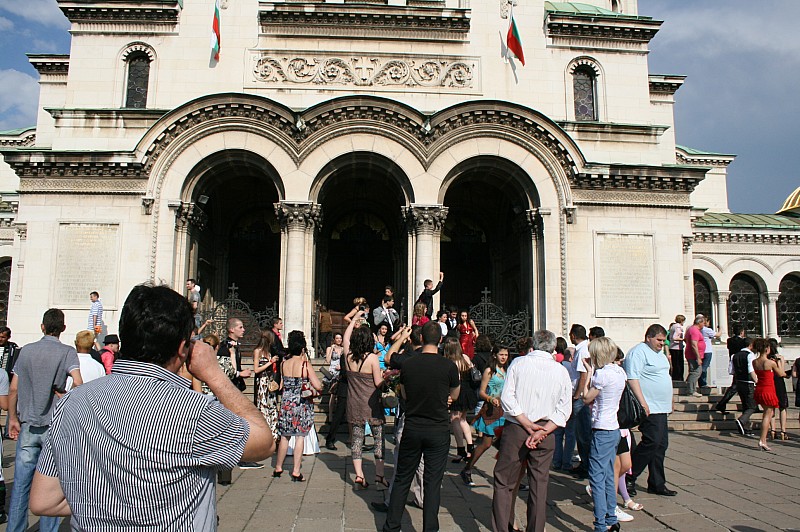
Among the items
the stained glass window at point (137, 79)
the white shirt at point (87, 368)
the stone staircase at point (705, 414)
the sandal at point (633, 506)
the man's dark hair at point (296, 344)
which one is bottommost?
the sandal at point (633, 506)

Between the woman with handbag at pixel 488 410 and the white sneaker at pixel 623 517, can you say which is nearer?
the white sneaker at pixel 623 517

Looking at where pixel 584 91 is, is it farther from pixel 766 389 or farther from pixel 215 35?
pixel 215 35

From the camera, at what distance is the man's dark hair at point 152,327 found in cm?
266

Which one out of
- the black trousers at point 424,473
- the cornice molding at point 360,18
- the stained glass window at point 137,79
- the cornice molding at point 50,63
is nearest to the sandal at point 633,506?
the black trousers at point 424,473

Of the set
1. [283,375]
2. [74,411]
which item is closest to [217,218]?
[283,375]

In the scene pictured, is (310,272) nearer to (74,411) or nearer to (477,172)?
(477,172)

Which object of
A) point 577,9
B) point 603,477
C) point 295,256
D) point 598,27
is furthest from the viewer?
point 577,9

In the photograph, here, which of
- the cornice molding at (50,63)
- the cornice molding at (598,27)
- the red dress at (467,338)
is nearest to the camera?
the red dress at (467,338)

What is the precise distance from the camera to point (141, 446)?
2467 mm

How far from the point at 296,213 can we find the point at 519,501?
42.9ft

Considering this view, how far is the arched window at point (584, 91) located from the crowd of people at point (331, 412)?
30.8 feet

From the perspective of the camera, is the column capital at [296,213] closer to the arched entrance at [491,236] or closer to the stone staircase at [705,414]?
the arched entrance at [491,236]

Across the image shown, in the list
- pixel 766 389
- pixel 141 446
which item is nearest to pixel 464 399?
pixel 766 389

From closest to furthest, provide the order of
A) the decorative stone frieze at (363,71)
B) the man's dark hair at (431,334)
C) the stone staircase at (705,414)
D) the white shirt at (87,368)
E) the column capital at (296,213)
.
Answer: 1. the man's dark hair at (431,334)
2. the white shirt at (87,368)
3. the stone staircase at (705,414)
4. the column capital at (296,213)
5. the decorative stone frieze at (363,71)
